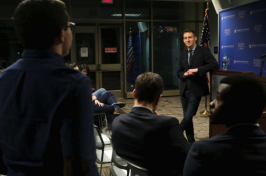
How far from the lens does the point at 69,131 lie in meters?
0.85

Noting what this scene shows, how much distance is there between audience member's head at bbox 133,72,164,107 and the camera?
200cm

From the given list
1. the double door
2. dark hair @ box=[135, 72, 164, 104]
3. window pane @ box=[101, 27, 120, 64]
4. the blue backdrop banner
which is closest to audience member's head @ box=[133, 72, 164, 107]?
dark hair @ box=[135, 72, 164, 104]

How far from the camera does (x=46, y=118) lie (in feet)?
2.88

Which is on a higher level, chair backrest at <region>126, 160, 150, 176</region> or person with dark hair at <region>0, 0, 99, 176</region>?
person with dark hair at <region>0, 0, 99, 176</region>

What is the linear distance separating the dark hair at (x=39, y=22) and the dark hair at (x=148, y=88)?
1130 mm

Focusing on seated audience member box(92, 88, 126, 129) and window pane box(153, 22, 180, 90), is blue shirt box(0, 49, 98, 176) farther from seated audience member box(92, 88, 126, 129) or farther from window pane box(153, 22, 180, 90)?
window pane box(153, 22, 180, 90)

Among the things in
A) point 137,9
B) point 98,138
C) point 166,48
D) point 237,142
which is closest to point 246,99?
point 237,142

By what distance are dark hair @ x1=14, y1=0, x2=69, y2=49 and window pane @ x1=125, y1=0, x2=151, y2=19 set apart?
816cm

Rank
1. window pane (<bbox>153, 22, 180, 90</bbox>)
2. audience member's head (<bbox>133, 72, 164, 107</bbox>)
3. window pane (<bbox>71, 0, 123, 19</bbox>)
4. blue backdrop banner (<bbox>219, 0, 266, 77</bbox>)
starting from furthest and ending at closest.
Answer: window pane (<bbox>153, 22, 180, 90</bbox>) < window pane (<bbox>71, 0, 123, 19</bbox>) < blue backdrop banner (<bbox>219, 0, 266, 77</bbox>) < audience member's head (<bbox>133, 72, 164, 107</bbox>)

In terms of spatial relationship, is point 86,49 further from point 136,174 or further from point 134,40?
point 136,174

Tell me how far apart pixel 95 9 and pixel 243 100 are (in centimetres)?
804

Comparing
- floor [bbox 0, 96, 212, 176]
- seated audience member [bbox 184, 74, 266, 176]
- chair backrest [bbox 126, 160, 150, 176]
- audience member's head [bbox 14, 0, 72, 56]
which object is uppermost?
audience member's head [bbox 14, 0, 72, 56]

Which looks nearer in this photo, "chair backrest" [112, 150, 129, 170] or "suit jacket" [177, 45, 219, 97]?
"chair backrest" [112, 150, 129, 170]

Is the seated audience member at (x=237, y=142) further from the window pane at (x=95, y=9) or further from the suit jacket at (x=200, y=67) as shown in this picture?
the window pane at (x=95, y=9)
